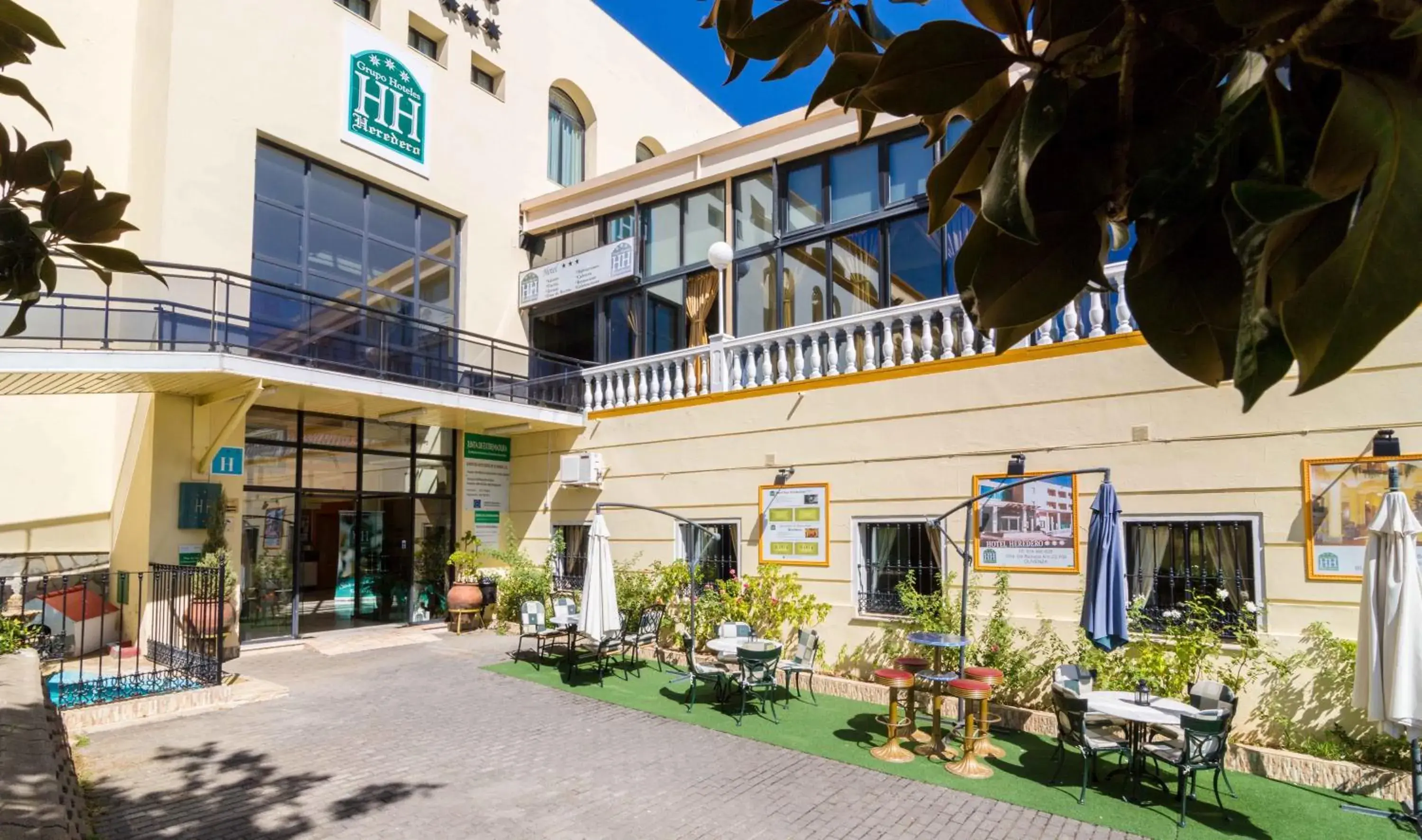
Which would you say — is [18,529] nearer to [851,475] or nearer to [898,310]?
[851,475]

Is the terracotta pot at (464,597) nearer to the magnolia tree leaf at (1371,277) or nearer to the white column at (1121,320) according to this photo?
the white column at (1121,320)

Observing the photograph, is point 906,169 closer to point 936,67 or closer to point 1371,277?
point 936,67

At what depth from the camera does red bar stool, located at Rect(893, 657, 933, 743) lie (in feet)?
24.4

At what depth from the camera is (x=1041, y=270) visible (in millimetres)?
759

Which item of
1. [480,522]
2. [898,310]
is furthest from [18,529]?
[898,310]

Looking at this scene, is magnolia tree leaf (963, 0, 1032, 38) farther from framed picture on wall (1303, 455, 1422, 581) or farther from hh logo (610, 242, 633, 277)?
hh logo (610, 242, 633, 277)

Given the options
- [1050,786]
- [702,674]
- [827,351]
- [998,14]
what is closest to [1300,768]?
[1050,786]

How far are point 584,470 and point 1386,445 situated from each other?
9931mm

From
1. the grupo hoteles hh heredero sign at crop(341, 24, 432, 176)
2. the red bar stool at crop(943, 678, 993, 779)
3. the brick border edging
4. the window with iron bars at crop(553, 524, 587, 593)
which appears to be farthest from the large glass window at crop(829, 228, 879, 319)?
the grupo hoteles hh heredero sign at crop(341, 24, 432, 176)

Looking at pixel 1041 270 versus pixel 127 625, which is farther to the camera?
pixel 127 625

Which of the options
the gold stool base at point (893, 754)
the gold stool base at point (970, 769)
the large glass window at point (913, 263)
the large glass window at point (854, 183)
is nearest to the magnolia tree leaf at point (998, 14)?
the gold stool base at point (970, 769)

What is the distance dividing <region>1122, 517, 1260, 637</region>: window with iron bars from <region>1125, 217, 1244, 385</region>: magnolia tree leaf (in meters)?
7.70

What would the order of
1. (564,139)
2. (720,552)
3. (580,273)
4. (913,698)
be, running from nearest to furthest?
(913,698) < (720,552) < (580,273) < (564,139)

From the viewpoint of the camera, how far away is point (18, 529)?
10.8 metres
